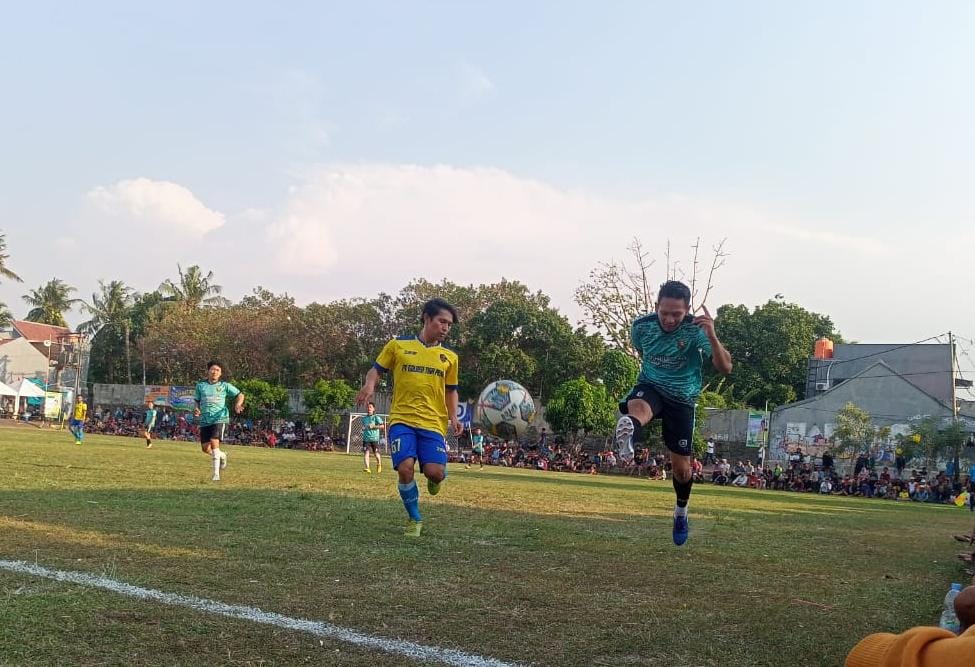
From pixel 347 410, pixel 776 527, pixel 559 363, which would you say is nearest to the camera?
pixel 776 527

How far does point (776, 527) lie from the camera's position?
43.0 ft

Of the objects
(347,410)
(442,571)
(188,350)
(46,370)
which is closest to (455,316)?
(442,571)

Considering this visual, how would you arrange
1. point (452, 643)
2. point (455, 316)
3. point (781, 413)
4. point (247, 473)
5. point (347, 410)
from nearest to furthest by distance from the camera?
point (452, 643), point (455, 316), point (247, 473), point (781, 413), point (347, 410)

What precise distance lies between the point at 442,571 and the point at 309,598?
1.51 m

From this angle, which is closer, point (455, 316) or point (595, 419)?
point (455, 316)

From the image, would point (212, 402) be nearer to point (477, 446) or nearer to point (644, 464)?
point (477, 446)

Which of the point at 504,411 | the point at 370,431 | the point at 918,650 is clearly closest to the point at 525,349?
the point at 504,411

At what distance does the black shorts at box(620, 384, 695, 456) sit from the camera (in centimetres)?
734

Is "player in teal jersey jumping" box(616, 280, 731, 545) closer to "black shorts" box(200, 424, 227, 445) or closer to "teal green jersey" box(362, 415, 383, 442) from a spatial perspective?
"black shorts" box(200, 424, 227, 445)

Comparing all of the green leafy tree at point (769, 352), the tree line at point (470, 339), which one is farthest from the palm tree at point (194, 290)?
the green leafy tree at point (769, 352)

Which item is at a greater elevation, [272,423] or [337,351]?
[337,351]

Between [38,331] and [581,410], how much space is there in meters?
55.5

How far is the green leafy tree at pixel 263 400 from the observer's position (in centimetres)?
5003

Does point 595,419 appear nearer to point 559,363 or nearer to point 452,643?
point 559,363
